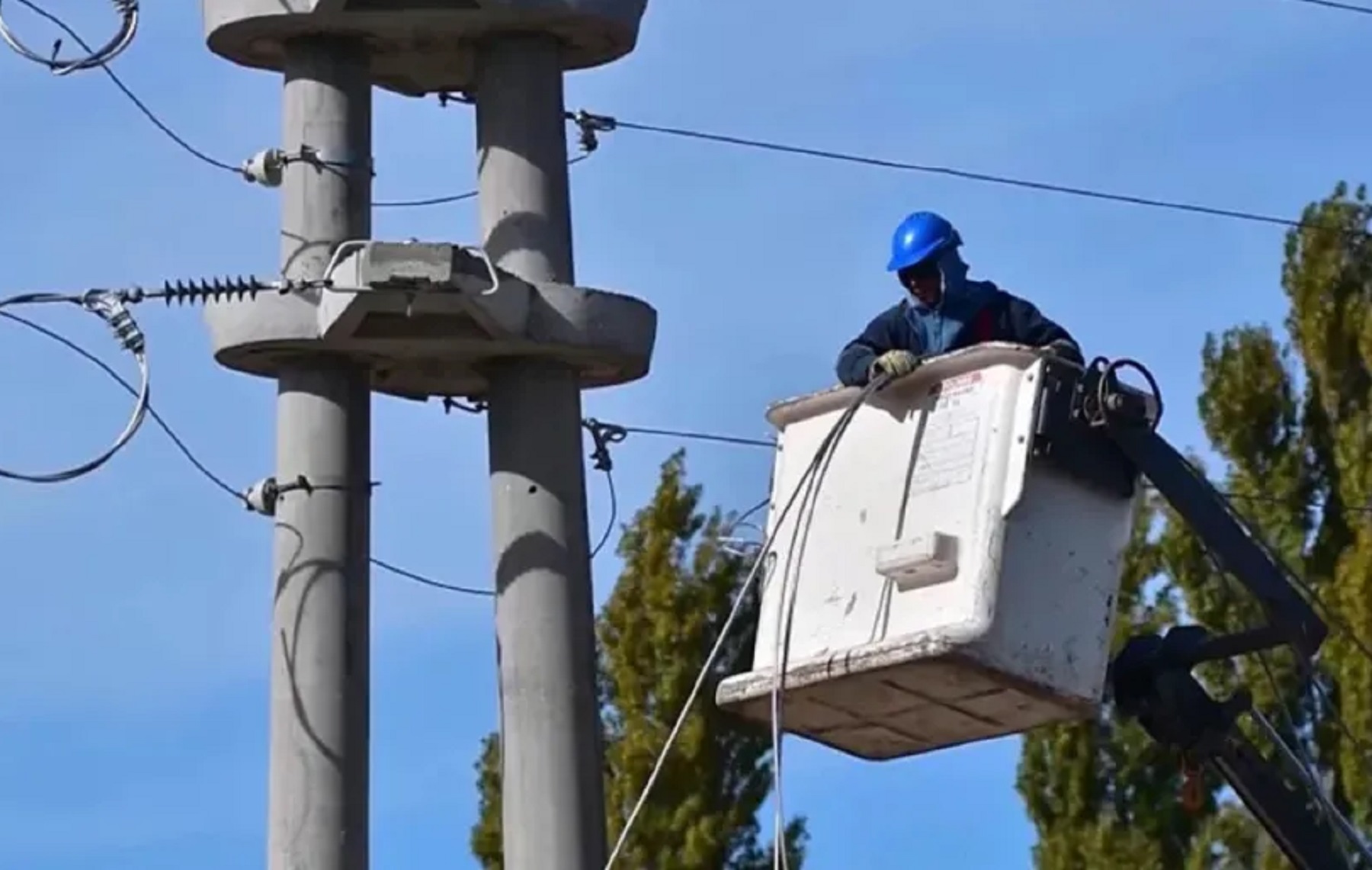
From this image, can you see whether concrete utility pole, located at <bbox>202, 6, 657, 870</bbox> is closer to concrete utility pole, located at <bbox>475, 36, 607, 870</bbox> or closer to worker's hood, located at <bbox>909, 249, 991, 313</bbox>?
concrete utility pole, located at <bbox>475, 36, 607, 870</bbox>

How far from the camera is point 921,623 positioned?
10.8 metres

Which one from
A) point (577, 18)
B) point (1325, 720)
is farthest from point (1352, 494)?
point (577, 18)


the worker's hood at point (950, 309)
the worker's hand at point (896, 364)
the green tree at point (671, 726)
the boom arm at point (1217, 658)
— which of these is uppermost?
the green tree at point (671, 726)

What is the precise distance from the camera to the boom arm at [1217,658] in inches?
450

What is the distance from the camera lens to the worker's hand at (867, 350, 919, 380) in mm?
11078

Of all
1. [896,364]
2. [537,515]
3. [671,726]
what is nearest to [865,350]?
[896,364]

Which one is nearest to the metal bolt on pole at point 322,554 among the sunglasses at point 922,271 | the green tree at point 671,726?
the sunglasses at point 922,271

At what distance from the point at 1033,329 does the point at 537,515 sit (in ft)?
7.59

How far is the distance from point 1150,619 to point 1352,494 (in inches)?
45.6

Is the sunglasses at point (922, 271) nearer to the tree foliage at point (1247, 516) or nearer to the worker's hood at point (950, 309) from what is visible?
the worker's hood at point (950, 309)

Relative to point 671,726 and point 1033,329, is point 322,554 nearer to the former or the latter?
point 1033,329

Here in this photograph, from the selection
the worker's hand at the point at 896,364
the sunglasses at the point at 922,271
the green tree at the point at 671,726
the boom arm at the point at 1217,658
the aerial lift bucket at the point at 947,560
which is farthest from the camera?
the green tree at the point at 671,726

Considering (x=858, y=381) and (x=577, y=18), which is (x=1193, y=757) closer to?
(x=858, y=381)

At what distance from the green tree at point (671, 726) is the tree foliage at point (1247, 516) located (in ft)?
4.85
